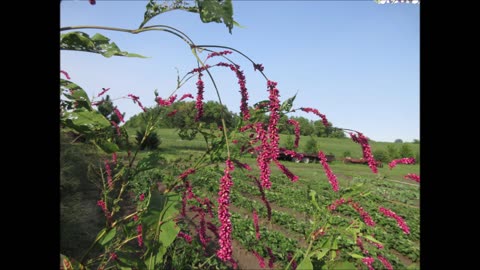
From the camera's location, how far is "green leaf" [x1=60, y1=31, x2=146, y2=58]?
0.73 meters

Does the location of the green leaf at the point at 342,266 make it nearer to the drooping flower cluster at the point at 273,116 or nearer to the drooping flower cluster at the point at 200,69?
the drooping flower cluster at the point at 273,116

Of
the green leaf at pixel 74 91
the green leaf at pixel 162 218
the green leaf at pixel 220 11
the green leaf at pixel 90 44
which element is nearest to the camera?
the green leaf at pixel 220 11

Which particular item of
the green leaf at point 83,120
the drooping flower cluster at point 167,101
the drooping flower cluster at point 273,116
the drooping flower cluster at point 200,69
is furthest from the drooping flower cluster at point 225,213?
the drooping flower cluster at point 167,101

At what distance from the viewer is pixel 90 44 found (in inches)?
29.6

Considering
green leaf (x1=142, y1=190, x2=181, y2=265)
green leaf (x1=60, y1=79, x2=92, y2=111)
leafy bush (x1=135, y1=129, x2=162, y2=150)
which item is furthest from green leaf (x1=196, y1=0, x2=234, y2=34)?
leafy bush (x1=135, y1=129, x2=162, y2=150)

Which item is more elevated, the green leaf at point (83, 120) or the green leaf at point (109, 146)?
the green leaf at point (83, 120)

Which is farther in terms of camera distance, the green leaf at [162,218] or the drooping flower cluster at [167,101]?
the drooping flower cluster at [167,101]

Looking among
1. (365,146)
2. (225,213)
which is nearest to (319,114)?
(365,146)

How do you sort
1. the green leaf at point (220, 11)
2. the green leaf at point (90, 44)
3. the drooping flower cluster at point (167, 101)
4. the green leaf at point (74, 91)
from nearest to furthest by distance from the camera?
the green leaf at point (220, 11) < the green leaf at point (90, 44) < the green leaf at point (74, 91) < the drooping flower cluster at point (167, 101)

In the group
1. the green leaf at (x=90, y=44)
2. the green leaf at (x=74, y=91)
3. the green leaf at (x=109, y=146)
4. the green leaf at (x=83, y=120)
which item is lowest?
the green leaf at (x=109, y=146)

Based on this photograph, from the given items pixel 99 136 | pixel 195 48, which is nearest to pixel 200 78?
pixel 195 48

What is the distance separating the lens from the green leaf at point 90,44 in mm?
728
